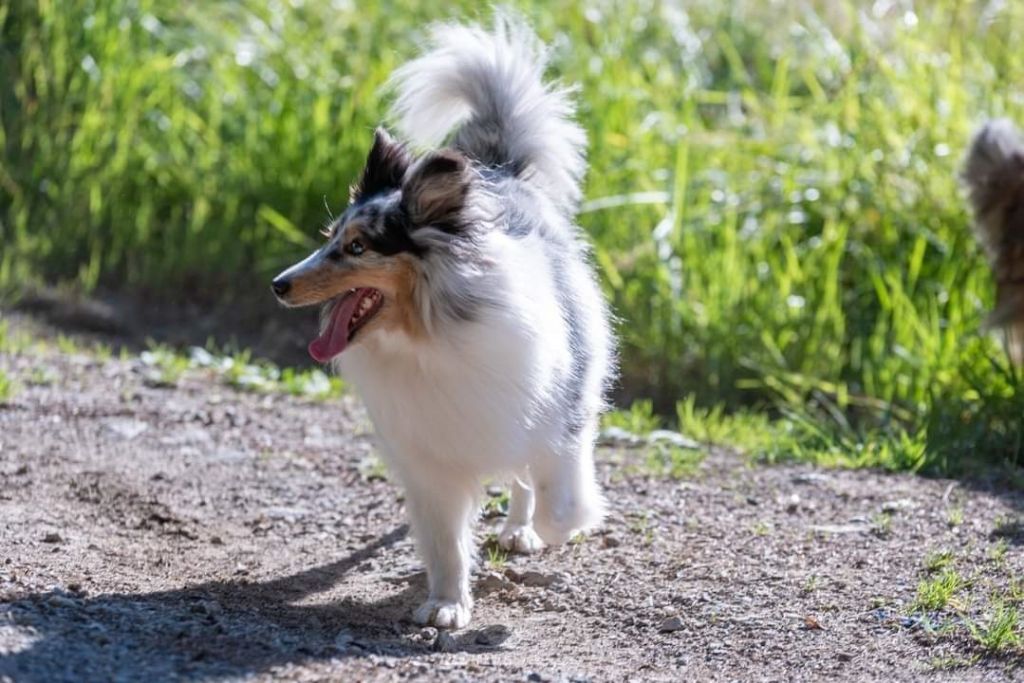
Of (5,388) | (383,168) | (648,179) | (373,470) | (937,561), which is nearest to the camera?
(383,168)

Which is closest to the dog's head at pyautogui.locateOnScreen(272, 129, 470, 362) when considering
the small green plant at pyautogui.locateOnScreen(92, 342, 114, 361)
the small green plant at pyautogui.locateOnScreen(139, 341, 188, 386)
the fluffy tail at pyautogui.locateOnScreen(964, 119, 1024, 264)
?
the small green plant at pyautogui.locateOnScreen(139, 341, 188, 386)

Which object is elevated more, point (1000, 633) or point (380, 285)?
point (380, 285)

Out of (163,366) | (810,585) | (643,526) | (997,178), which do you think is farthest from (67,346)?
(997,178)

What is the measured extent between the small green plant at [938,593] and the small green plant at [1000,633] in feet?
0.51

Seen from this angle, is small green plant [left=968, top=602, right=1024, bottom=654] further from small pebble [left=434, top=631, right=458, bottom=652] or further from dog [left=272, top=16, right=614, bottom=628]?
small pebble [left=434, top=631, right=458, bottom=652]

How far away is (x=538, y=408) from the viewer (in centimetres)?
390

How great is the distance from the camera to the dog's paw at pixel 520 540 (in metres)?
4.55

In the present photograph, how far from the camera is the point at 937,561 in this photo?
4.34 meters

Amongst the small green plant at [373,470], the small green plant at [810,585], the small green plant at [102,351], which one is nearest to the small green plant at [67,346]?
the small green plant at [102,351]

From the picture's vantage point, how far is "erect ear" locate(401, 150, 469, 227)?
3664 millimetres

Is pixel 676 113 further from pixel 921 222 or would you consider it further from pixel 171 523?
pixel 171 523

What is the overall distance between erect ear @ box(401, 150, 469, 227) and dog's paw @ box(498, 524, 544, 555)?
4.00ft

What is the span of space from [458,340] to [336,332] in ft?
0.96

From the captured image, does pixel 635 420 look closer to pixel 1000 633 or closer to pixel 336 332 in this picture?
pixel 1000 633
